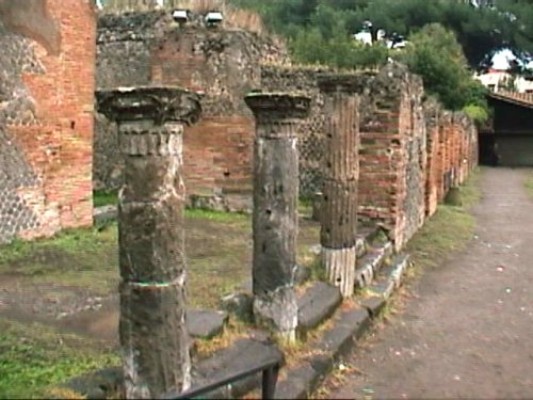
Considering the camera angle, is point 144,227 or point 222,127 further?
point 222,127

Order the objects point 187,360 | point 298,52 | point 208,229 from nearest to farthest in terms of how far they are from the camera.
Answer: point 187,360, point 208,229, point 298,52

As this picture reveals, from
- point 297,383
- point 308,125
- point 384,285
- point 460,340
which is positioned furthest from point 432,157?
point 297,383

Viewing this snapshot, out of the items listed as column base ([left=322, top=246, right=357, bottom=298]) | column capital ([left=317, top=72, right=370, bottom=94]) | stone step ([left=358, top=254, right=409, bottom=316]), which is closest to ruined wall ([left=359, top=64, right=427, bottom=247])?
stone step ([left=358, top=254, right=409, bottom=316])

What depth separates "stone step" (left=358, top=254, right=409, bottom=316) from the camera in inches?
288

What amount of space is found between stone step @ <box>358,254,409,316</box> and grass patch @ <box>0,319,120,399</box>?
2.96m

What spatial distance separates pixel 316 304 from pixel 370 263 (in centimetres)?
199

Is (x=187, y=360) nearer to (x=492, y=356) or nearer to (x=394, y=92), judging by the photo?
(x=492, y=356)

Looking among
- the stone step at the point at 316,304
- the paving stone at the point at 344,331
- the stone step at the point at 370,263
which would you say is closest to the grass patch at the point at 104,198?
the stone step at the point at 370,263

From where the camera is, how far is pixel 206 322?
5230 mm

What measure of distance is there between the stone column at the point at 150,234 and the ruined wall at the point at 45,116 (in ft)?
18.3

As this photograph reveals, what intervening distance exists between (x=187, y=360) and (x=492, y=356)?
3.23m

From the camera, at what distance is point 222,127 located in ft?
44.5

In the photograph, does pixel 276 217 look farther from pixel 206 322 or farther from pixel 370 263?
pixel 370 263

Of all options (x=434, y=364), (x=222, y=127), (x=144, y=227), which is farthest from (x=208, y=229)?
(x=144, y=227)
